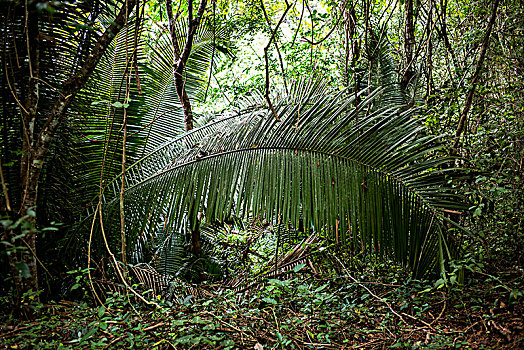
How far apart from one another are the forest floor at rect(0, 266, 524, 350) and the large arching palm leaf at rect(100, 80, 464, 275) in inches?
13.3

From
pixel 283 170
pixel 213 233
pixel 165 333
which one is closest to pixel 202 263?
pixel 213 233

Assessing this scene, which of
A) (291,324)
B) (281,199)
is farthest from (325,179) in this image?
(291,324)

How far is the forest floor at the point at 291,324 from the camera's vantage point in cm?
187

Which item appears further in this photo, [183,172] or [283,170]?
[183,172]

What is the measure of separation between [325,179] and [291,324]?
94cm

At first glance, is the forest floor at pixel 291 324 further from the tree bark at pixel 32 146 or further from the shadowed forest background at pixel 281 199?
the tree bark at pixel 32 146

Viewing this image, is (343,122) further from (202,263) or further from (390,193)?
(202,263)

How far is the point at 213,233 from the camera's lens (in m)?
4.67

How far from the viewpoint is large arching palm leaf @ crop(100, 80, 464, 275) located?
95.6 inches

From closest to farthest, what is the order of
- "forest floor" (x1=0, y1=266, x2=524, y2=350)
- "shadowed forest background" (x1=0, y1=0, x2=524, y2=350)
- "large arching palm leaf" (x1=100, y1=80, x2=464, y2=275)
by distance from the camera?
"forest floor" (x1=0, y1=266, x2=524, y2=350) < "shadowed forest background" (x1=0, y1=0, x2=524, y2=350) < "large arching palm leaf" (x1=100, y1=80, x2=464, y2=275)

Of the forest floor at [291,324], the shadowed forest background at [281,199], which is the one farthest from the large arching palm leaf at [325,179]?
the forest floor at [291,324]

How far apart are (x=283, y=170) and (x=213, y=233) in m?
2.14

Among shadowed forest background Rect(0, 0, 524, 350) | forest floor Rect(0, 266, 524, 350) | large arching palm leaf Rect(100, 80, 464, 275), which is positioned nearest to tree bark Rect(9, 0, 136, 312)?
shadowed forest background Rect(0, 0, 524, 350)

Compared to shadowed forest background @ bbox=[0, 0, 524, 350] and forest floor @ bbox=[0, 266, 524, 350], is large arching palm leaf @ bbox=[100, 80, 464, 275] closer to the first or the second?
shadowed forest background @ bbox=[0, 0, 524, 350]
